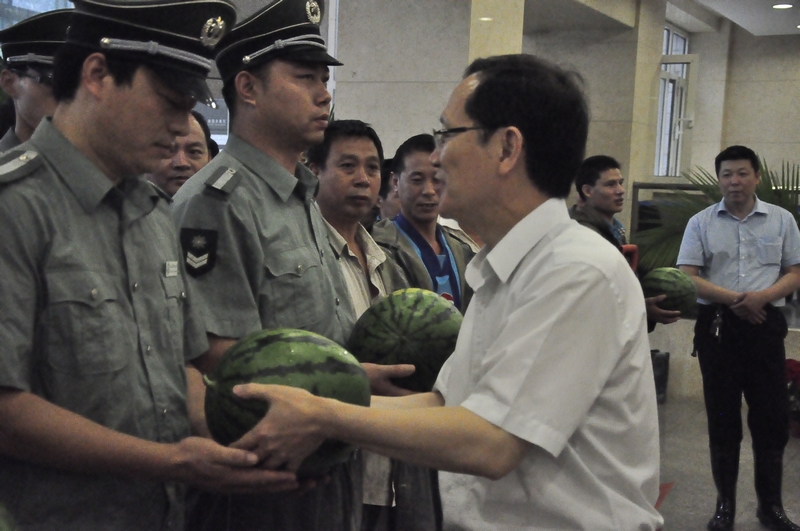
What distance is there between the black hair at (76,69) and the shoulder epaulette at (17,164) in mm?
153

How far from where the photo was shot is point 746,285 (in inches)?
198

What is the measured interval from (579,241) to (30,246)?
95 cm

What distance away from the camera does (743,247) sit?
511 cm

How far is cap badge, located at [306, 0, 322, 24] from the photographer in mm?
2455

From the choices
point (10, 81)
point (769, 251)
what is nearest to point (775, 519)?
point (769, 251)

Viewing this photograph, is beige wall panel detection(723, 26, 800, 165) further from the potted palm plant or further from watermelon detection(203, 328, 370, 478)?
watermelon detection(203, 328, 370, 478)

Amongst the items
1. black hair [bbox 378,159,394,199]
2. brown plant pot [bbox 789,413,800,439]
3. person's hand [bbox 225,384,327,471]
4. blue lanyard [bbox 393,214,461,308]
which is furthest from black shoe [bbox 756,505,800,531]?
person's hand [bbox 225,384,327,471]

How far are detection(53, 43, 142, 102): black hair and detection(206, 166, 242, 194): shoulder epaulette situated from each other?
473 millimetres

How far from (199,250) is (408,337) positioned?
58 centimetres

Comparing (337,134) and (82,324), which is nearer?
(82,324)

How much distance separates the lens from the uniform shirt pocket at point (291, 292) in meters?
2.17

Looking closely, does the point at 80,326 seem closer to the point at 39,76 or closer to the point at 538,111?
the point at 538,111

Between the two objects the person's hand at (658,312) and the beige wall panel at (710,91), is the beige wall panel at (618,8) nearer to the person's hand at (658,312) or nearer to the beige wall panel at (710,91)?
the beige wall panel at (710,91)

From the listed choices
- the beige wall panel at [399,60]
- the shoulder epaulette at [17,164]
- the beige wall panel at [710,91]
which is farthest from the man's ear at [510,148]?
the beige wall panel at [710,91]
